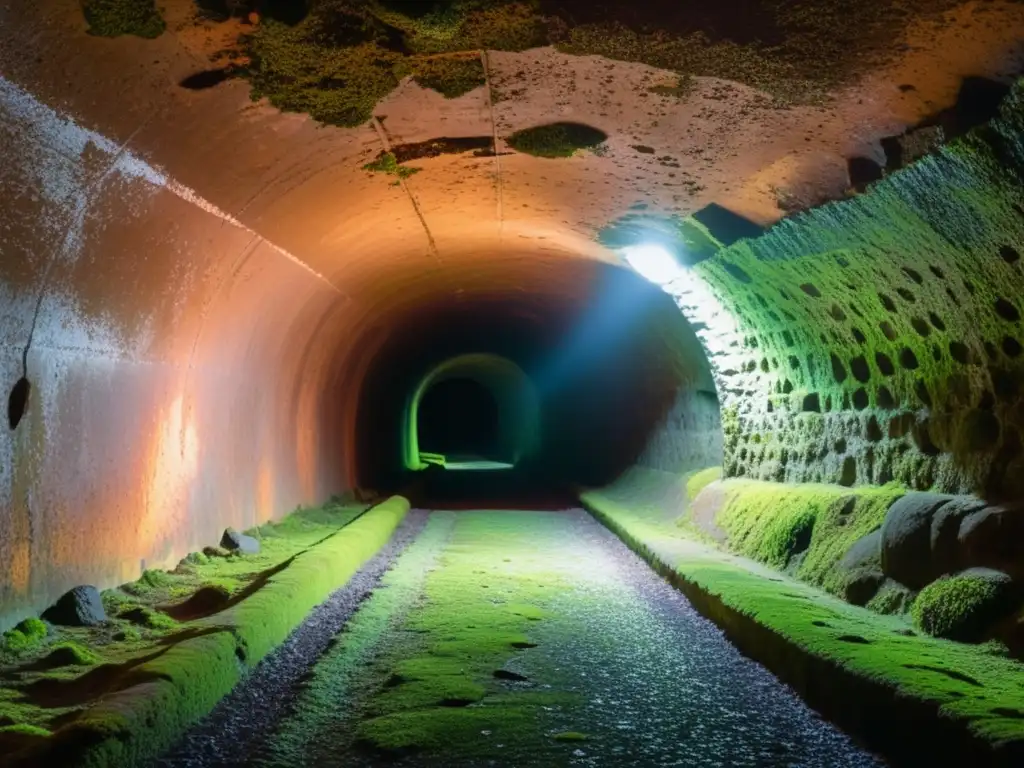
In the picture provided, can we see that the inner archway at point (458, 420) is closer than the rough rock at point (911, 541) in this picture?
No

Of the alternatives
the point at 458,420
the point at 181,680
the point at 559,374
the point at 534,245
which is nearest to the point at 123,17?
the point at 181,680

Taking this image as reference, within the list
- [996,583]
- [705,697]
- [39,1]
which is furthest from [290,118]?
[996,583]

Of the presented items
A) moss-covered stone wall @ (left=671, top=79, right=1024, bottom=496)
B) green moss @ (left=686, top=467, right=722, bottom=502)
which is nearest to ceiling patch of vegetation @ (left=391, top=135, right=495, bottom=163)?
moss-covered stone wall @ (left=671, top=79, right=1024, bottom=496)

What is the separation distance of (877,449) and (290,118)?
179 inches

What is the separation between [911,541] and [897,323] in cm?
142

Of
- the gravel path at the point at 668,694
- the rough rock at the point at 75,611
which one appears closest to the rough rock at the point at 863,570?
the gravel path at the point at 668,694

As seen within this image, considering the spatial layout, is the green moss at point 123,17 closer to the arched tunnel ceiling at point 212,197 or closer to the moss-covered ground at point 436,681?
the arched tunnel ceiling at point 212,197

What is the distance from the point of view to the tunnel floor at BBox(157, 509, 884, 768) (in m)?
3.88

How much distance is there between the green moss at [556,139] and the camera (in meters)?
5.79

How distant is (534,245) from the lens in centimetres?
980

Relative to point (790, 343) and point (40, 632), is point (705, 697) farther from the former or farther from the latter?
point (790, 343)

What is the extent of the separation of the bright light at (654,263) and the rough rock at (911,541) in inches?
136

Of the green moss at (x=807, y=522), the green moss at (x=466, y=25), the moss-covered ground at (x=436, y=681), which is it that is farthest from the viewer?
the green moss at (x=807, y=522)

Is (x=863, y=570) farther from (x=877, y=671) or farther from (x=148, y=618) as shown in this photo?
(x=148, y=618)
